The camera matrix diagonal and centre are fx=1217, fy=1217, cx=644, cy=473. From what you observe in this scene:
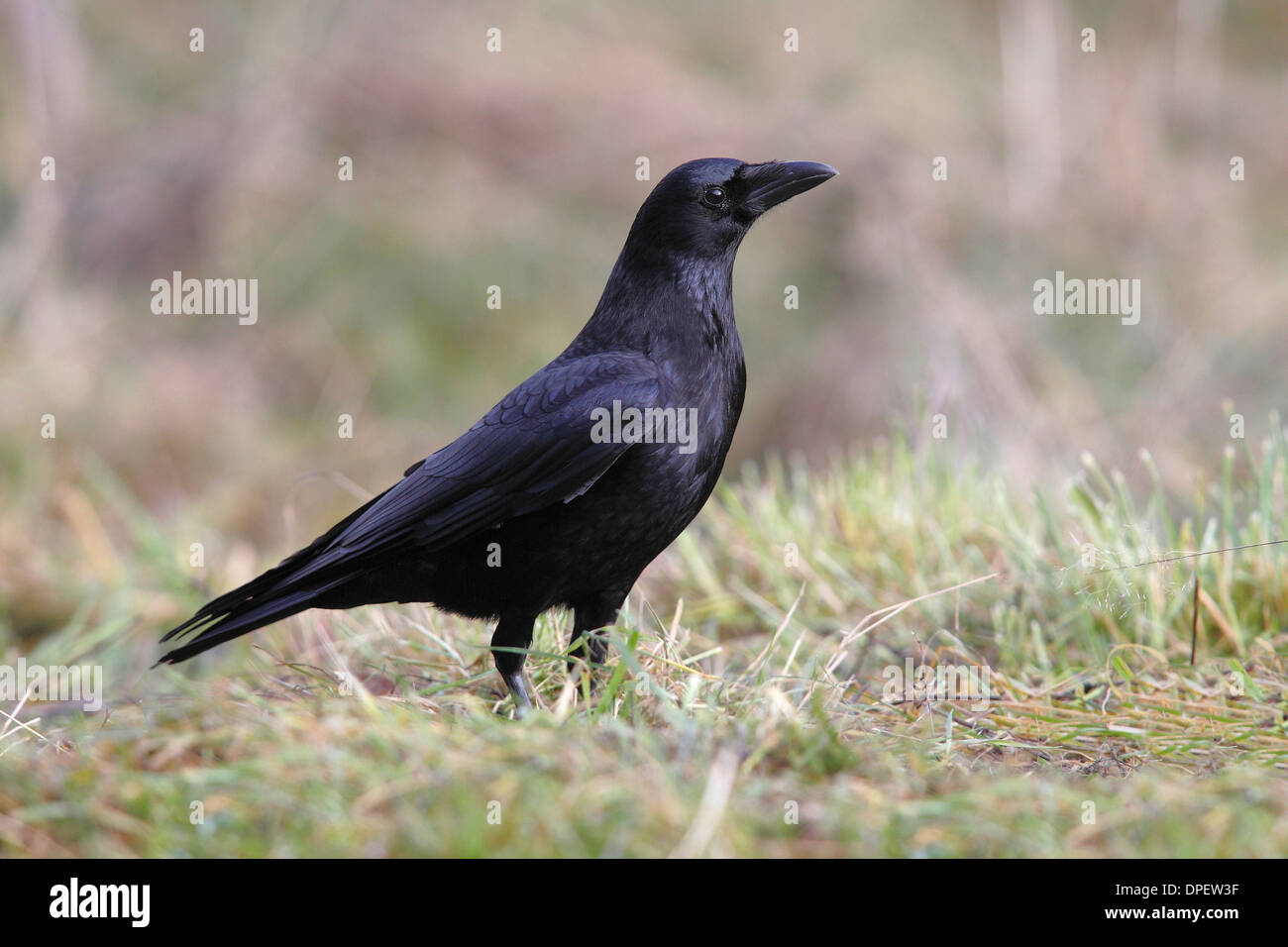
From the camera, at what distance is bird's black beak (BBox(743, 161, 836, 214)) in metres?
3.46

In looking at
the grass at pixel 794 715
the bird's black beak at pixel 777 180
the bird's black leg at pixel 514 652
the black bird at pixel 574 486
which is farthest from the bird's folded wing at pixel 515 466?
the bird's black beak at pixel 777 180

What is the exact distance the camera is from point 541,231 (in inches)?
416

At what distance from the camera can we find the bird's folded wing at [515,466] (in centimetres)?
301

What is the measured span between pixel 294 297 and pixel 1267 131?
8.26m

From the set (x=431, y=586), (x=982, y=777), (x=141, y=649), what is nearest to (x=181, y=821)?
(x=431, y=586)

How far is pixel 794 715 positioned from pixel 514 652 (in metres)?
0.76

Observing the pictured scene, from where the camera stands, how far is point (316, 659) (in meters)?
3.85

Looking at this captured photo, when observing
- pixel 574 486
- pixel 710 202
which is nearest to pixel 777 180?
pixel 710 202

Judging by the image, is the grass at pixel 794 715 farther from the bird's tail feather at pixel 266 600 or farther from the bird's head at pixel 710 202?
the bird's head at pixel 710 202

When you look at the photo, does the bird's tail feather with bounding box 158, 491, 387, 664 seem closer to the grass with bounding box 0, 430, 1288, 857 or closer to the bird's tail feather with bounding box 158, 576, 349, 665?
the bird's tail feather with bounding box 158, 576, 349, 665

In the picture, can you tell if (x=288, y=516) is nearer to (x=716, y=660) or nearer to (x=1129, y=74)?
(x=716, y=660)

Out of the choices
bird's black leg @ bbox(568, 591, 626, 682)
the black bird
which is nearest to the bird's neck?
the black bird

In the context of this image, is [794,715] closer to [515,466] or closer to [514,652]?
[514,652]

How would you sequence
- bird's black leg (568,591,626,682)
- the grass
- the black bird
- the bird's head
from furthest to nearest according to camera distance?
the bird's head, bird's black leg (568,591,626,682), the black bird, the grass
